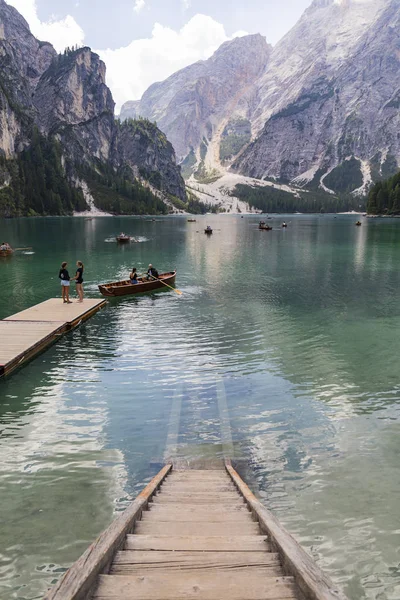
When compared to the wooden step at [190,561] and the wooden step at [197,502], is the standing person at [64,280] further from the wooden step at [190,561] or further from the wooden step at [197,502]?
the wooden step at [190,561]

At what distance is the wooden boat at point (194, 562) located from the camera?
5582 millimetres

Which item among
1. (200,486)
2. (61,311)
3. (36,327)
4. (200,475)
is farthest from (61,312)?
(200,486)

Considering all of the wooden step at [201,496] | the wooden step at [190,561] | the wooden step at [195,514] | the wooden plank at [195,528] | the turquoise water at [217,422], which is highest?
the wooden step at [190,561]

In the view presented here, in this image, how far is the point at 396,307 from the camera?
38.2 m

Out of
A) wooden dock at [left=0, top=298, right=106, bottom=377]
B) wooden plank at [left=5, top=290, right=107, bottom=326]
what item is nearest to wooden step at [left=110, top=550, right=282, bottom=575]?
wooden dock at [left=0, top=298, right=106, bottom=377]

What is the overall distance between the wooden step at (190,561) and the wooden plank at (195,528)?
4.40ft

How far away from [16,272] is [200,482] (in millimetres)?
51501

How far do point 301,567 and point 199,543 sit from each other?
230cm

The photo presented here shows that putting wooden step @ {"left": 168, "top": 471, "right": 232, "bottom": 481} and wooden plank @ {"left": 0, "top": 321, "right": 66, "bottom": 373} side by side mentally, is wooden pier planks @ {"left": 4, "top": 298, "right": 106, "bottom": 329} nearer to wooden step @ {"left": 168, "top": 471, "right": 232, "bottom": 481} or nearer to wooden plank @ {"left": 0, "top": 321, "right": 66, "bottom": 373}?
wooden plank @ {"left": 0, "top": 321, "right": 66, "bottom": 373}

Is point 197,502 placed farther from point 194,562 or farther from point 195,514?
point 194,562

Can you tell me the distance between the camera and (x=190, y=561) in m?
6.56

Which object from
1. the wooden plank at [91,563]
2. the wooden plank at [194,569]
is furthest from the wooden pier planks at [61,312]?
the wooden plank at [194,569]

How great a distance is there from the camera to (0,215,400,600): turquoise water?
10508 mm

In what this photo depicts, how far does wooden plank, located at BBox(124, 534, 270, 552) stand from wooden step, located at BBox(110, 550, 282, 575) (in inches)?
10.8
